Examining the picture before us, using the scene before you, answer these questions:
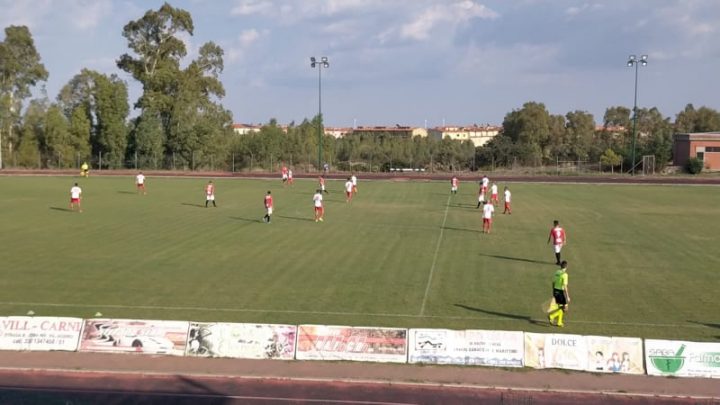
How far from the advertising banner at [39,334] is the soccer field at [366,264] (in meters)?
2.12

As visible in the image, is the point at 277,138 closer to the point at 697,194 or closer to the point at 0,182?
the point at 0,182

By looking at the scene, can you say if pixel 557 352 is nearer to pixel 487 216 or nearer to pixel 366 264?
pixel 366 264

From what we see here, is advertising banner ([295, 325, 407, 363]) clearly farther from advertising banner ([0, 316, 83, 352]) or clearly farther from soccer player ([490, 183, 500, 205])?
soccer player ([490, 183, 500, 205])

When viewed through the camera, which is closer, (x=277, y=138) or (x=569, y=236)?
(x=569, y=236)

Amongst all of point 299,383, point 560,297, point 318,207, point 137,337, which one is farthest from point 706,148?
point 137,337

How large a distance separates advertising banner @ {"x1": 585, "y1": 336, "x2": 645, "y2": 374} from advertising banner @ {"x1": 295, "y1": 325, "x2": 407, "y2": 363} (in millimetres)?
3697

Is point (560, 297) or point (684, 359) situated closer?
point (684, 359)

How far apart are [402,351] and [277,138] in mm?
87034

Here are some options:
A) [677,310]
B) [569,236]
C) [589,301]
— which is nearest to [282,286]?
[589,301]

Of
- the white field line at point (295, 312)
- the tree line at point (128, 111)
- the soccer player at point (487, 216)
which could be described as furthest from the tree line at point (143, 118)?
the white field line at point (295, 312)

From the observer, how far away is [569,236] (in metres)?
29.3

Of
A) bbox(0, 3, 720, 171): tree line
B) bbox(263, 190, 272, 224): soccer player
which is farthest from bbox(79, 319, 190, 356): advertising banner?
bbox(0, 3, 720, 171): tree line

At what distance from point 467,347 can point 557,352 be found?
175 centimetres

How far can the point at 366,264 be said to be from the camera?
23.0m
